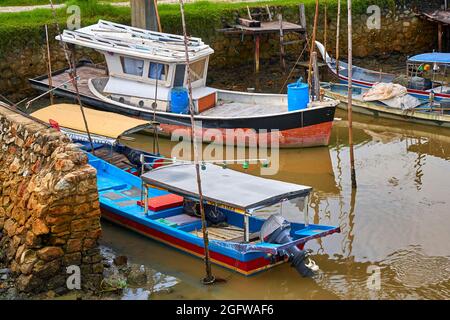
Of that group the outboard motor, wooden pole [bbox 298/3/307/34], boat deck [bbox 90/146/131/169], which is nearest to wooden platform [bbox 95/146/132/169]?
boat deck [bbox 90/146/131/169]

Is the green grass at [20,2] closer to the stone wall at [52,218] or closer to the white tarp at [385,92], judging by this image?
the white tarp at [385,92]

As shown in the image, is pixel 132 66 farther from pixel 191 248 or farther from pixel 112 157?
pixel 191 248

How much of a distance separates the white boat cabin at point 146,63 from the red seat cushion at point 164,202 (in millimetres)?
5710

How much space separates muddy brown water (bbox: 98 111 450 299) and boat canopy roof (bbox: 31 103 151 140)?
2299 millimetres

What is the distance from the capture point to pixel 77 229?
11.7 metres

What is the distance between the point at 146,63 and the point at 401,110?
7.03 m

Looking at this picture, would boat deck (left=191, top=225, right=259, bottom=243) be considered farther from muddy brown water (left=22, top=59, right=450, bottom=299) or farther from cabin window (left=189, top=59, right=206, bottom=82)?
cabin window (left=189, top=59, right=206, bottom=82)

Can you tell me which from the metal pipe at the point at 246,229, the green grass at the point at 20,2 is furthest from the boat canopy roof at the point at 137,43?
the metal pipe at the point at 246,229

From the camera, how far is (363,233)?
14.4m

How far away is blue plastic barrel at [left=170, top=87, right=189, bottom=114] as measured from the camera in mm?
19672

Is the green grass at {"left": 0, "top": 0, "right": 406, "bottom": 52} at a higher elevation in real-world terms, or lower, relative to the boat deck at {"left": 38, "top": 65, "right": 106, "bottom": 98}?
higher

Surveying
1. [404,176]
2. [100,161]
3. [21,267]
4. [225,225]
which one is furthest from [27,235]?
[404,176]

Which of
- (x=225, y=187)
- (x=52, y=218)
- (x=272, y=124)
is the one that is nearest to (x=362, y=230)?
(x=225, y=187)

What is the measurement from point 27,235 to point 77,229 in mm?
756
